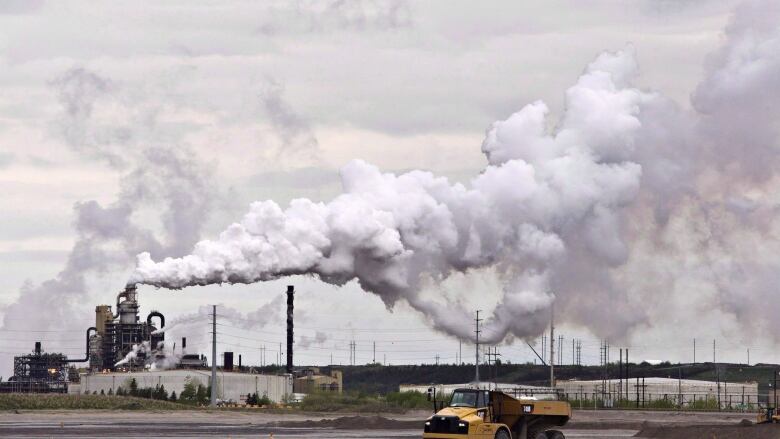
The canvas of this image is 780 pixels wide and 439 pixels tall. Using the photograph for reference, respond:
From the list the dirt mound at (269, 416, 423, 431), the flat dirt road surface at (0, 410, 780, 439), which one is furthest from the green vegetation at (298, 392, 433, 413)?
the dirt mound at (269, 416, 423, 431)

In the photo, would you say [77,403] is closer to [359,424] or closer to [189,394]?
[189,394]

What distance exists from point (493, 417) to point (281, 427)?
43497 mm

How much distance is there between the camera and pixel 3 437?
82.5m

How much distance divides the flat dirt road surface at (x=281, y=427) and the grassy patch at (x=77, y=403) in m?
9.04

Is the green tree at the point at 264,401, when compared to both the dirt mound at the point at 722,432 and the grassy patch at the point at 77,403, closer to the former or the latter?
the grassy patch at the point at 77,403

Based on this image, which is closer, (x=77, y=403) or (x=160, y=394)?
(x=77, y=403)

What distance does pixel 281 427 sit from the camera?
10675 centimetres

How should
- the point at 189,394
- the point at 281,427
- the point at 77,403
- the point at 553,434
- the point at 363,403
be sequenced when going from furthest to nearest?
the point at 189,394 < the point at 363,403 < the point at 77,403 < the point at 281,427 < the point at 553,434

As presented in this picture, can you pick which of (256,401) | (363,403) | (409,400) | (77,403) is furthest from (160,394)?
(409,400)

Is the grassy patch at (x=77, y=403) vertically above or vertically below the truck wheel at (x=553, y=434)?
below

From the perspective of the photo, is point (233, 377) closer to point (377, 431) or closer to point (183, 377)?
point (183, 377)

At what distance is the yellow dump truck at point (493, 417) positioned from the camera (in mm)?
64562

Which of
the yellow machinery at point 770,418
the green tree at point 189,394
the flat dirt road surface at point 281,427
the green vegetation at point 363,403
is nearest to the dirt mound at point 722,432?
the flat dirt road surface at point 281,427

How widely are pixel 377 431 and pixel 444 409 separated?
33.2 m
